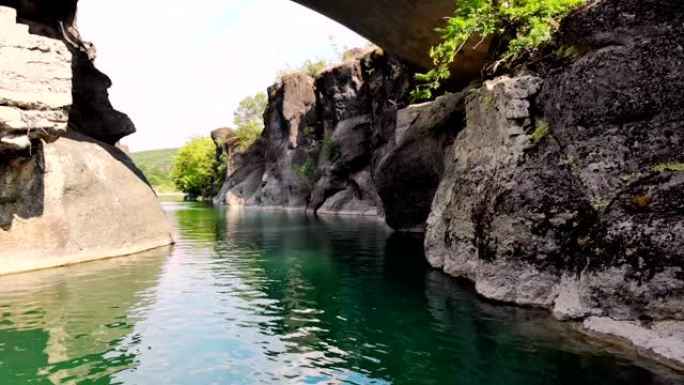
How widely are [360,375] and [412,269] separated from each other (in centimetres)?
863

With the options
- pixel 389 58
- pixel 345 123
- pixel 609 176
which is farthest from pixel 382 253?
pixel 345 123

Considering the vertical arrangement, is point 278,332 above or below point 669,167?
below

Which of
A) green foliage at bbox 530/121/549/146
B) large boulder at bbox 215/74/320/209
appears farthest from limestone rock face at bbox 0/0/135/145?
large boulder at bbox 215/74/320/209

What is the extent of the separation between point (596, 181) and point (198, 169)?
86.7m

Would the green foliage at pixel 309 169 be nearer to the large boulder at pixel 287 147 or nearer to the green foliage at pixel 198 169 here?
the large boulder at pixel 287 147

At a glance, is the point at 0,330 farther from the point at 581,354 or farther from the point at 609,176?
the point at 609,176

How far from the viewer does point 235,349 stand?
814 cm

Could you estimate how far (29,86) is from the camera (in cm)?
1395

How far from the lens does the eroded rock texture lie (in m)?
8.45

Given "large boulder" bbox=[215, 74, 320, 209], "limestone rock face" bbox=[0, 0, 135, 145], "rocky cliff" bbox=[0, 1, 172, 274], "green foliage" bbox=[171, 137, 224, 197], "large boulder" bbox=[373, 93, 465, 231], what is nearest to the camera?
"rocky cliff" bbox=[0, 1, 172, 274]

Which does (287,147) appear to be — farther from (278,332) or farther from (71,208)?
(278,332)

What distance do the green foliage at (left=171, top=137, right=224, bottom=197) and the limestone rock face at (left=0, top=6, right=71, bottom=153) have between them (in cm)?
6872

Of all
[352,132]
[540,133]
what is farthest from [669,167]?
[352,132]

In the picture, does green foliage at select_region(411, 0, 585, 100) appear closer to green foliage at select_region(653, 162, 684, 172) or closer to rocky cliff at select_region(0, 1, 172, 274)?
green foliage at select_region(653, 162, 684, 172)
